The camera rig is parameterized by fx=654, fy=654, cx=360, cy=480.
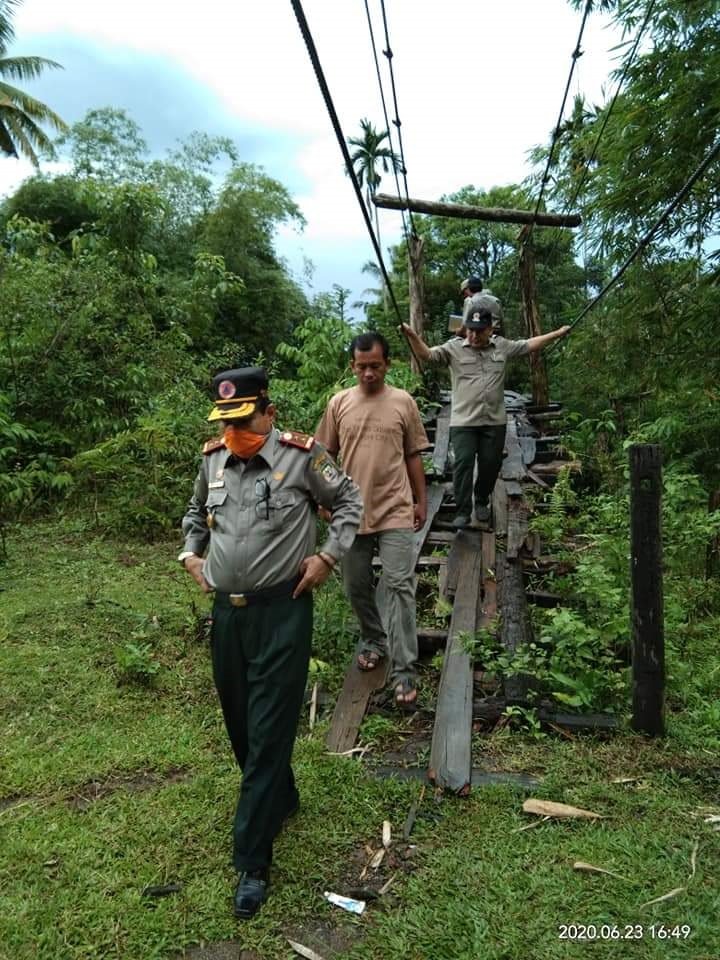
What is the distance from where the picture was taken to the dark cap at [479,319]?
5.00 m

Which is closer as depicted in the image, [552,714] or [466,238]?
[552,714]

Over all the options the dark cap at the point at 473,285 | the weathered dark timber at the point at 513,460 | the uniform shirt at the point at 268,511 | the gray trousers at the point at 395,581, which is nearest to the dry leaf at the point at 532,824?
the gray trousers at the point at 395,581

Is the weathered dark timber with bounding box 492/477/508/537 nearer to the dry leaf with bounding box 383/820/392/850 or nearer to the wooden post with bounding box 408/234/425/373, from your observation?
the dry leaf with bounding box 383/820/392/850

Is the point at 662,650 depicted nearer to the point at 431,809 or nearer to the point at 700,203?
the point at 431,809

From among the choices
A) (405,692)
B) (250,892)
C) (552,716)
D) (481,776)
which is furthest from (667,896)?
(405,692)

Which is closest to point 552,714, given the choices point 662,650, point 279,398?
point 662,650

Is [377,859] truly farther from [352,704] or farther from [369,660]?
[369,660]

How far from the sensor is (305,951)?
208 cm

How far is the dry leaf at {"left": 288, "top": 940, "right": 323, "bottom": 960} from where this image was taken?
6.75ft

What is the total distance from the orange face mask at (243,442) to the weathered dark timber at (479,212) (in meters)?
7.94

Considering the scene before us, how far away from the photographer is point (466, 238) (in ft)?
95.0

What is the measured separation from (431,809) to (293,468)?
1.56 metres

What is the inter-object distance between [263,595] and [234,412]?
66 cm

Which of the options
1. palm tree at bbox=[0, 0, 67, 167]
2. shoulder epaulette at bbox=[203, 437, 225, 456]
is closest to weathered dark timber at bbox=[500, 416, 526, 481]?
shoulder epaulette at bbox=[203, 437, 225, 456]
